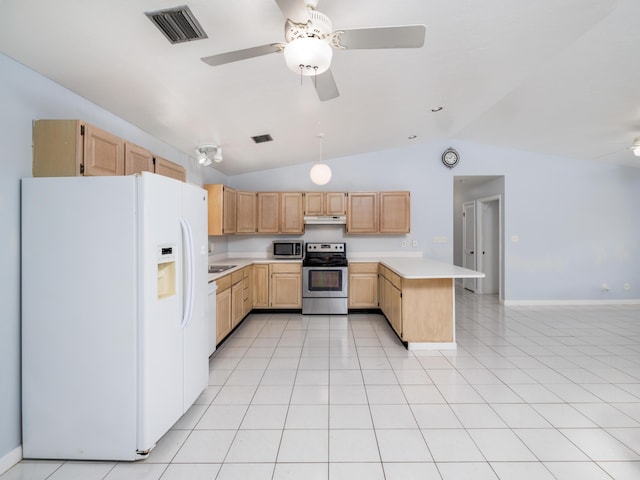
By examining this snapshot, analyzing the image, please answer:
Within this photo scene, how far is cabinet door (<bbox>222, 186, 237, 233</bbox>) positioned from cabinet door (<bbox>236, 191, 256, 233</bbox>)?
0.12 meters

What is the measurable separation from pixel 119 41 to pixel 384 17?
163 centimetres

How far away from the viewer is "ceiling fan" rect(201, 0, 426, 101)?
1.45m

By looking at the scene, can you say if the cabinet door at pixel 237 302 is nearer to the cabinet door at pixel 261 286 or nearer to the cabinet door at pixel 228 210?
the cabinet door at pixel 261 286

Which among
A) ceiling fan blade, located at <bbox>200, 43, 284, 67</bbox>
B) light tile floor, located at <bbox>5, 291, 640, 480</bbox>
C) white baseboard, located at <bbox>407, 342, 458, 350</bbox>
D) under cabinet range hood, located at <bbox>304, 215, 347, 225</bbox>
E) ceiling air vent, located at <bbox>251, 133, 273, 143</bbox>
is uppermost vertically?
ceiling air vent, located at <bbox>251, 133, 273, 143</bbox>

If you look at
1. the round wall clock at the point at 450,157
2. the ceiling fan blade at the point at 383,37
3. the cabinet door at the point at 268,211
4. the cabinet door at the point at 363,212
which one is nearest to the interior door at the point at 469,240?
the round wall clock at the point at 450,157

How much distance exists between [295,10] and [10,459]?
2812 millimetres

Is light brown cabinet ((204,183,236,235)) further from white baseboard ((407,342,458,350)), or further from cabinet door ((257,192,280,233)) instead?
white baseboard ((407,342,458,350))

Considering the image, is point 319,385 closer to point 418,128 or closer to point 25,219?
point 25,219

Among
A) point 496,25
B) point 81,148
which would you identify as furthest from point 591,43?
point 81,148

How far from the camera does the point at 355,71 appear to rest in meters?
2.67

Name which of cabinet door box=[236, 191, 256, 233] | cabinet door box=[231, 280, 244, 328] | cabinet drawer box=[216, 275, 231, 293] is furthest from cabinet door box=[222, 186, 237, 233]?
cabinet drawer box=[216, 275, 231, 293]

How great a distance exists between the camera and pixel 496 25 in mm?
2270

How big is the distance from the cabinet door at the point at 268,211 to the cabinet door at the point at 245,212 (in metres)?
0.10

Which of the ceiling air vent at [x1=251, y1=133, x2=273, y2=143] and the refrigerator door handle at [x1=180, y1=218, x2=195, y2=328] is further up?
the ceiling air vent at [x1=251, y1=133, x2=273, y2=143]
